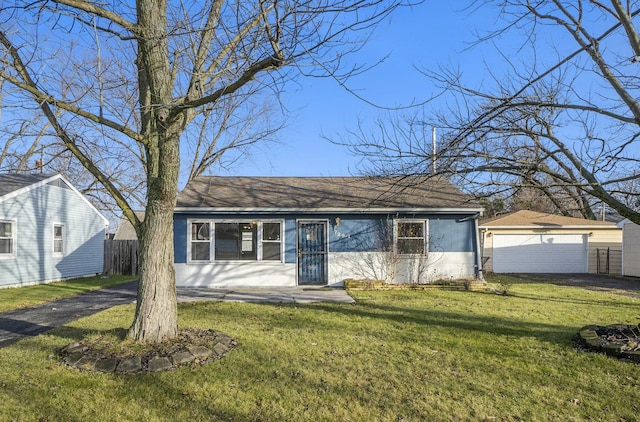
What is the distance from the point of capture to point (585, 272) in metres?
21.3

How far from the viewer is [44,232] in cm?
1638

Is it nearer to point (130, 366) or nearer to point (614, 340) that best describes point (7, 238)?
point (130, 366)

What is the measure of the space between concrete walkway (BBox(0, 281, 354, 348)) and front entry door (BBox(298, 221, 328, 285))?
80 centimetres

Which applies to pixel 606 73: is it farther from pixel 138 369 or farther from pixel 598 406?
pixel 138 369

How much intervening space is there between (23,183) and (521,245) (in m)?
21.2

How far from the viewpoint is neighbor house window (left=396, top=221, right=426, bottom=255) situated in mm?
14180

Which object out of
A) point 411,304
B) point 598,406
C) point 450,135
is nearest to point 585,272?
point 411,304

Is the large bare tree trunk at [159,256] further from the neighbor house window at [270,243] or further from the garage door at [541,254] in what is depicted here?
the garage door at [541,254]

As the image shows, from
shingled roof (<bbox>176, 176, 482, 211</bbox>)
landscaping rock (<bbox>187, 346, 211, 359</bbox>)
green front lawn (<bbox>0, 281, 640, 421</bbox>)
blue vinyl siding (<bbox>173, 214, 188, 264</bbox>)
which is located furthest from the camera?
shingled roof (<bbox>176, 176, 482, 211</bbox>)

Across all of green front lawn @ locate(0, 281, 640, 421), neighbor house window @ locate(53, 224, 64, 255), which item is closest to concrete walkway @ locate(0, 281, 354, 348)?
green front lawn @ locate(0, 281, 640, 421)

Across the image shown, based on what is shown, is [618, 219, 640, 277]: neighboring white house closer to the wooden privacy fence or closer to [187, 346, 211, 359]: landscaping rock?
[187, 346, 211, 359]: landscaping rock

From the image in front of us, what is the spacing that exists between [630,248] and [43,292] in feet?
74.8

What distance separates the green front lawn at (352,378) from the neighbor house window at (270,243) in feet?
19.2

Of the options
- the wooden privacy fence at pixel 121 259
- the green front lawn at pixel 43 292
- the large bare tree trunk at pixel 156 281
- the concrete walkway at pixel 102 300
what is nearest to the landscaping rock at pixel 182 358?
the large bare tree trunk at pixel 156 281
